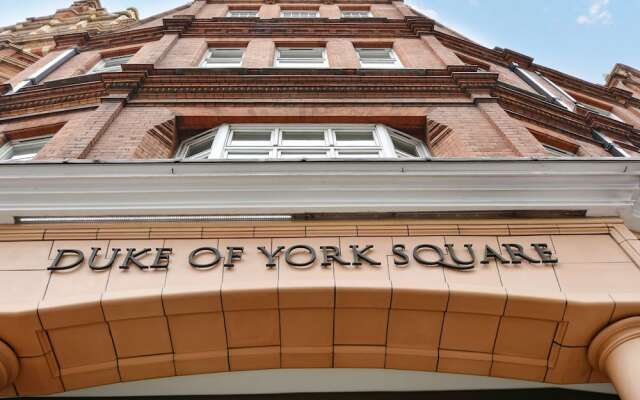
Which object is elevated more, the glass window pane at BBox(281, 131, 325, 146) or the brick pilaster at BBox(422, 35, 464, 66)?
the brick pilaster at BBox(422, 35, 464, 66)

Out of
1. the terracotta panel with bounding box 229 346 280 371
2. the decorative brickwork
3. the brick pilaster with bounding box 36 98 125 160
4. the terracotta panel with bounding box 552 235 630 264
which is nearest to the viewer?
the terracotta panel with bounding box 229 346 280 371

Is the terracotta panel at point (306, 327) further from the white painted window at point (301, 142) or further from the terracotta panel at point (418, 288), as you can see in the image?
the white painted window at point (301, 142)

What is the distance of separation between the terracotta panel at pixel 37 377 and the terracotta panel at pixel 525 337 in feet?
13.3

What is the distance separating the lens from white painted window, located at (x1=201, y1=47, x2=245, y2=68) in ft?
37.9

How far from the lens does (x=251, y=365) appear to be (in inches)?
159

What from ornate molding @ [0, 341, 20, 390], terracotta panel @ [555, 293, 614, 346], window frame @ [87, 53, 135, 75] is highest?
window frame @ [87, 53, 135, 75]

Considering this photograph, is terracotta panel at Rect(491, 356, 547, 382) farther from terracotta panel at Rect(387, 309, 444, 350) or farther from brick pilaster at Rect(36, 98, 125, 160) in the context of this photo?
brick pilaster at Rect(36, 98, 125, 160)

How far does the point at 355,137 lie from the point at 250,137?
1922mm

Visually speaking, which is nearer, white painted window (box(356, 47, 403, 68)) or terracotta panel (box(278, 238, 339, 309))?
terracotta panel (box(278, 238, 339, 309))

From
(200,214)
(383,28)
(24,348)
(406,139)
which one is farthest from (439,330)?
(383,28)

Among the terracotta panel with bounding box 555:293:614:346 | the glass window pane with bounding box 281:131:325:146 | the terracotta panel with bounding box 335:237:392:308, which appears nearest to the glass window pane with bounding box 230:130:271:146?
the glass window pane with bounding box 281:131:325:146

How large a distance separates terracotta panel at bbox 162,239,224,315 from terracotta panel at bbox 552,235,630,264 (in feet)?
11.3

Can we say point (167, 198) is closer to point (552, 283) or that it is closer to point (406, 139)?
point (552, 283)

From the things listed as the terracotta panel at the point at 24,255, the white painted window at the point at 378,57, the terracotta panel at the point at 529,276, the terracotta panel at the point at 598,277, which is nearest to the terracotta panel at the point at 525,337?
the terracotta panel at the point at 529,276
